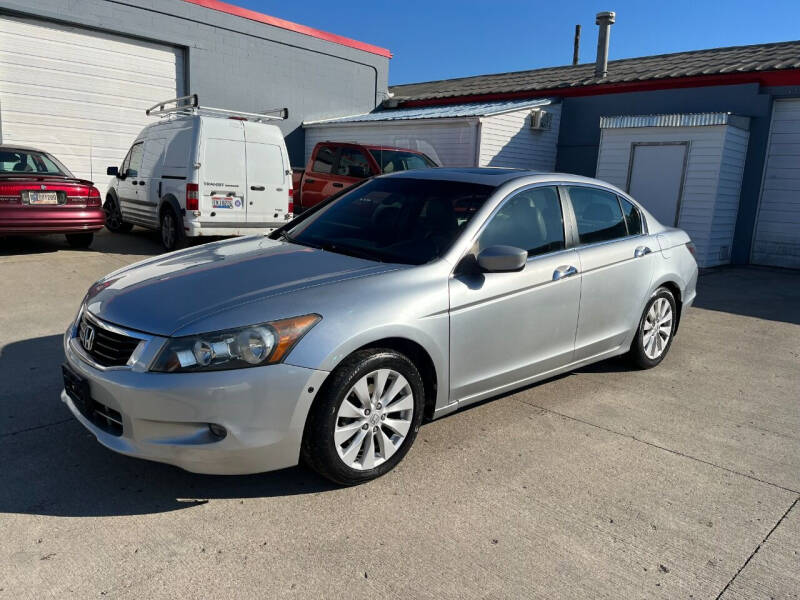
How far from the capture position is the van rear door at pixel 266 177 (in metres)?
9.62

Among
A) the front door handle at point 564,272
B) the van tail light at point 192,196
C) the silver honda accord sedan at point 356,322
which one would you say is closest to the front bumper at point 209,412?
the silver honda accord sedan at point 356,322

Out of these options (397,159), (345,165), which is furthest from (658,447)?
(345,165)

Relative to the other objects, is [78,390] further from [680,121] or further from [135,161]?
[680,121]

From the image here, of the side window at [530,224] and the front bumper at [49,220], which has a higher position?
the side window at [530,224]

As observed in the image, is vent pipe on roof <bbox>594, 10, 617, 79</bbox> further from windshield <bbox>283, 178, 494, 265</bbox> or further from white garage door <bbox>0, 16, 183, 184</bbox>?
windshield <bbox>283, 178, 494, 265</bbox>

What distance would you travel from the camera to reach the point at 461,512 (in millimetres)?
3043

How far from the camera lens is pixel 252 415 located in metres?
2.84

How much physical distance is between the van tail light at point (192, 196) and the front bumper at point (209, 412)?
6549 millimetres

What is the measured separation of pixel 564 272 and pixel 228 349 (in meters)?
2.29

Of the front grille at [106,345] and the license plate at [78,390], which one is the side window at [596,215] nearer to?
the front grille at [106,345]

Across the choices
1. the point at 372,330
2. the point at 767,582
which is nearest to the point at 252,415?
the point at 372,330

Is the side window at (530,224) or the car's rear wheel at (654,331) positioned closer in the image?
the side window at (530,224)

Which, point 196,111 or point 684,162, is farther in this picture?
point 684,162

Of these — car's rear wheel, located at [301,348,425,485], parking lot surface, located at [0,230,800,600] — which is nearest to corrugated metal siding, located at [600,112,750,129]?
parking lot surface, located at [0,230,800,600]
